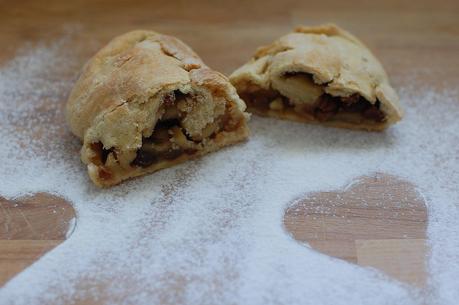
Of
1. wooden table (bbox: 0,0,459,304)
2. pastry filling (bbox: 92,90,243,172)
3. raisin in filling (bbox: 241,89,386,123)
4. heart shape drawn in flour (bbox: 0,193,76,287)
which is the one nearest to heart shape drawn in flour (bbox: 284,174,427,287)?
→ wooden table (bbox: 0,0,459,304)

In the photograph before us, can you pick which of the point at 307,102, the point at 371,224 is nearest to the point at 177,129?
the point at 307,102

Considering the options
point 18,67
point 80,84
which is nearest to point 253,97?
point 80,84

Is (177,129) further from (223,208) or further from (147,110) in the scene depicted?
(223,208)

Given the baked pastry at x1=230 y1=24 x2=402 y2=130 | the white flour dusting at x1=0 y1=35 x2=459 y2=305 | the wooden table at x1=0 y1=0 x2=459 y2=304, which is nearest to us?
the white flour dusting at x1=0 y1=35 x2=459 y2=305

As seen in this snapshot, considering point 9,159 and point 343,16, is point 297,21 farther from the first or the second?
point 9,159

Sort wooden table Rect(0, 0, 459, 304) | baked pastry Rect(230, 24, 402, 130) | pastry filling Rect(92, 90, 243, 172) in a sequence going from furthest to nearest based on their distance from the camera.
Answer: baked pastry Rect(230, 24, 402, 130) → pastry filling Rect(92, 90, 243, 172) → wooden table Rect(0, 0, 459, 304)

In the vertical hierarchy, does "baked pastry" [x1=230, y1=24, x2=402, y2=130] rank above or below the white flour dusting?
above

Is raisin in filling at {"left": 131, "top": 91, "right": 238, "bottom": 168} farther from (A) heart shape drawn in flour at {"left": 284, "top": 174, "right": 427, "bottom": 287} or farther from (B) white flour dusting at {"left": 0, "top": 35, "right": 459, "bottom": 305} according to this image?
(A) heart shape drawn in flour at {"left": 284, "top": 174, "right": 427, "bottom": 287}
